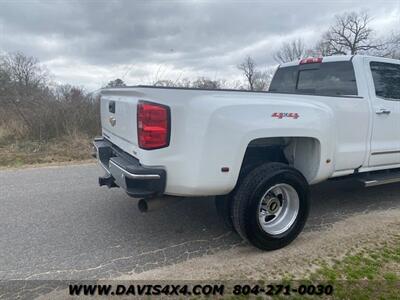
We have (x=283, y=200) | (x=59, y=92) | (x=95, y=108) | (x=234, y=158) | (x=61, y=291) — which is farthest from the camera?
(x=59, y=92)

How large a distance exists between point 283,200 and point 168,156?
1.43 metres

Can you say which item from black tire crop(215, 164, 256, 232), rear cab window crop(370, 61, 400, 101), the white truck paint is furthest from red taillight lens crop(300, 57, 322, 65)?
black tire crop(215, 164, 256, 232)

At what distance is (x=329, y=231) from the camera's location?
141 inches

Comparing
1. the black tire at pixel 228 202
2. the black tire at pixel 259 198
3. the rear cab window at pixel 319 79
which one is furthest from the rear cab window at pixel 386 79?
the black tire at pixel 228 202

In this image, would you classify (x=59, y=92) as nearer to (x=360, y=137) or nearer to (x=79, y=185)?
(x=79, y=185)

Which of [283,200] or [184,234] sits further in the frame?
[184,234]

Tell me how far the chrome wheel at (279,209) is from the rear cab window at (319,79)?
1217 mm

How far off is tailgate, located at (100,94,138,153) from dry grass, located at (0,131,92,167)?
481cm

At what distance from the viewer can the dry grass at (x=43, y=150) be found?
7.90m

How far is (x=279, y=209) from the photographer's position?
10.8 ft

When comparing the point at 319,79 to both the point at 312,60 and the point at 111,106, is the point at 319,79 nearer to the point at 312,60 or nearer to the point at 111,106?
the point at 312,60

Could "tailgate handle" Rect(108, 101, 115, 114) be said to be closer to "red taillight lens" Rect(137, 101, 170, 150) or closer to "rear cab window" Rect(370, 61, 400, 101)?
"red taillight lens" Rect(137, 101, 170, 150)

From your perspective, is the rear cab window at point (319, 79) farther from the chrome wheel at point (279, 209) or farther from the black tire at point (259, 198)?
the chrome wheel at point (279, 209)

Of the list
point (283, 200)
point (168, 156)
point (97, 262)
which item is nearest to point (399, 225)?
point (283, 200)
